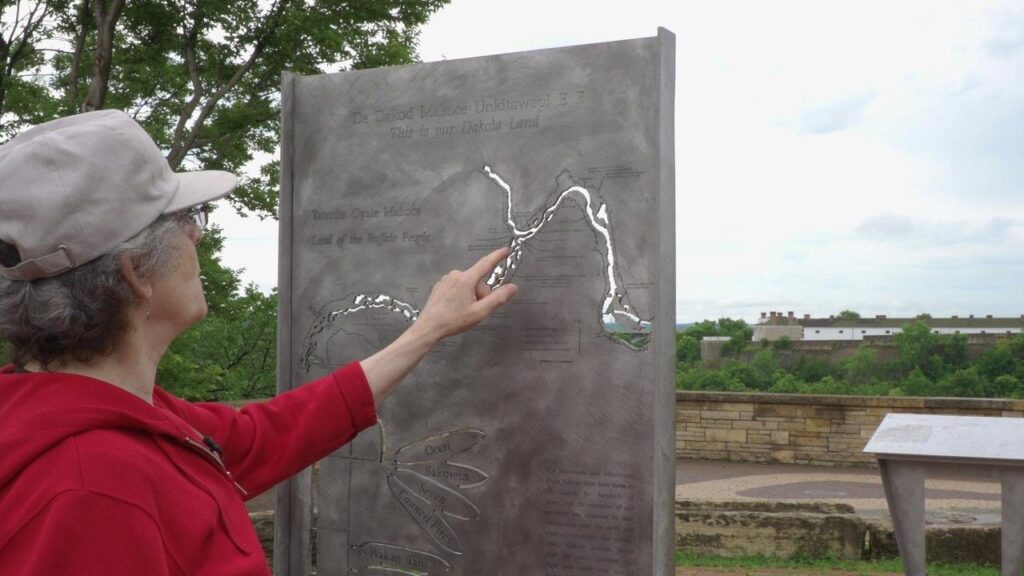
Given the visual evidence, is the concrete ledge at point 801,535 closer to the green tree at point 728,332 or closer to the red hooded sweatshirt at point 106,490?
the red hooded sweatshirt at point 106,490

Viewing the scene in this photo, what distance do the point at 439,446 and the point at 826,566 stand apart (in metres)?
5.53

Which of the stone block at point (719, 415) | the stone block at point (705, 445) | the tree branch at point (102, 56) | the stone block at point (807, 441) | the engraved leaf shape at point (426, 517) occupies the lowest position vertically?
the stone block at point (705, 445)

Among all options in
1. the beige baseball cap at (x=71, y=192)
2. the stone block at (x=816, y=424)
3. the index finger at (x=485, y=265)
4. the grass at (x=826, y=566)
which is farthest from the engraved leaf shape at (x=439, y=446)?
the stone block at (x=816, y=424)

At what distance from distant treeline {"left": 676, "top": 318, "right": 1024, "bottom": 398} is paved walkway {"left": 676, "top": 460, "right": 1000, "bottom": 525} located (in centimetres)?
341

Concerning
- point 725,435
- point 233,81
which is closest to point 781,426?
point 725,435

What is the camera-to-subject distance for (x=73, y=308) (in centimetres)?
154

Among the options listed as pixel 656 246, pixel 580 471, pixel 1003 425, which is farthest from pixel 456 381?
pixel 1003 425

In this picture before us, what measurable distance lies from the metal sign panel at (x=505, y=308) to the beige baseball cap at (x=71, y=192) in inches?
47.3

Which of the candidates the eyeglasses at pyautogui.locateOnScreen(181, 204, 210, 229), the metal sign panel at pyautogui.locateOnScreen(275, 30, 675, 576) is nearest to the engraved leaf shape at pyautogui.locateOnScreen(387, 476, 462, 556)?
the metal sign panel at pyautogui.locateOnScreen(275, 30, 675, 576)

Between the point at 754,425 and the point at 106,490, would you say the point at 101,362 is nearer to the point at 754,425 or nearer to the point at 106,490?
the point at 106,490

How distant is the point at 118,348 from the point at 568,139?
4.43 ft

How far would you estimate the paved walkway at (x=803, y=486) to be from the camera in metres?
11.4

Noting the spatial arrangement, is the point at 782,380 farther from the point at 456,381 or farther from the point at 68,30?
the point at 456,381

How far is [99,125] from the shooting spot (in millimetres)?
1569
